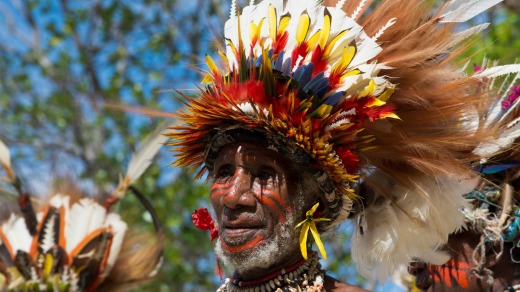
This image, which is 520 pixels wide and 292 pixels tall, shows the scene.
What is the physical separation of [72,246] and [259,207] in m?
1.93

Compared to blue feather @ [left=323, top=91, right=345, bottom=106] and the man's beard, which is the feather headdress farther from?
blue feather @ [left=323, top=91, right=345, bottom=106]

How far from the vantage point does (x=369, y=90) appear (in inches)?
141

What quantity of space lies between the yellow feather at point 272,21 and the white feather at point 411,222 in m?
0.79

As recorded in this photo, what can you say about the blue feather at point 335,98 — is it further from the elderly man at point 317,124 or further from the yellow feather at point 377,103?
the yellow feather at point 377,103

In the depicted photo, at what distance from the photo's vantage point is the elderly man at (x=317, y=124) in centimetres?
358

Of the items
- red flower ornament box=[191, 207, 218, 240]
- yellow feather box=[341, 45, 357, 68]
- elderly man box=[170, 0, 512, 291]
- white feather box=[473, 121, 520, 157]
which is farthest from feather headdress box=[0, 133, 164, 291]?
white feather box=[473, 121, 520, 157]

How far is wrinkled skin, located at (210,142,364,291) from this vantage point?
142 inches

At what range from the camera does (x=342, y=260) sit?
8359 millimetres

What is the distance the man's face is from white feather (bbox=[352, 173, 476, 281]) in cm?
43

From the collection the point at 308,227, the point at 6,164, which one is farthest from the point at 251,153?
the point at 6,164

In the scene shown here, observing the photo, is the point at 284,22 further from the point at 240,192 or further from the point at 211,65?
the point at 240,192

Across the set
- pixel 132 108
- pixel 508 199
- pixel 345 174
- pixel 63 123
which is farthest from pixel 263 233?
pixel 63 123

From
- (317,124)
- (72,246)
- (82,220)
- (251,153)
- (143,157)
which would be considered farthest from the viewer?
(143,157)

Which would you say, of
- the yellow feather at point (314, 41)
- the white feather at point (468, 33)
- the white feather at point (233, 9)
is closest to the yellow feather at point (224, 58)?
the white feather at point (233, 9)
